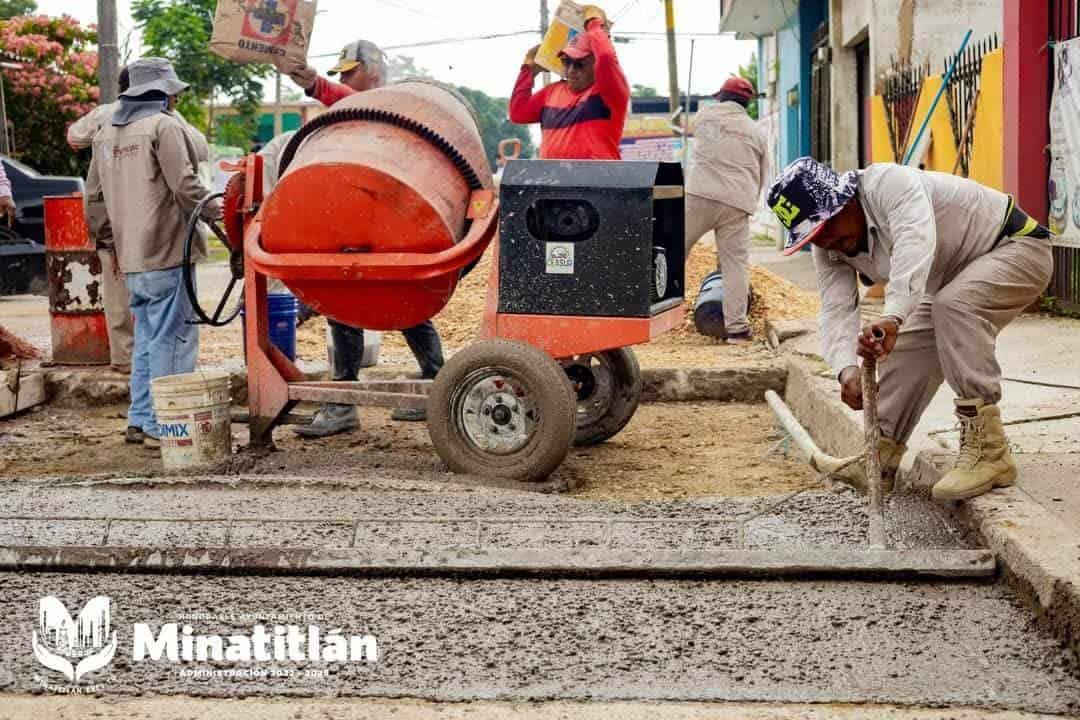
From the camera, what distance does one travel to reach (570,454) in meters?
6.71

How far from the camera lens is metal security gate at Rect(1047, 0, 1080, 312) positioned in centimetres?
897

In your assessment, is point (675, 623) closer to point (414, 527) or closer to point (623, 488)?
point (414, 527)

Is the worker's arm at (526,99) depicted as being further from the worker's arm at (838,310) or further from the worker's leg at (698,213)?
the worker's arm at (838,310)

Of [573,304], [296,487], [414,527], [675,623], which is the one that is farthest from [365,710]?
[573,304]

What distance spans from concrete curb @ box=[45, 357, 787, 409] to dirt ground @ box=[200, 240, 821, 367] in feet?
0.93

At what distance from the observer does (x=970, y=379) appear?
15.4 feet

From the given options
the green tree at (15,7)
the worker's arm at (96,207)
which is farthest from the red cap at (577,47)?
the green tree at (15,7)

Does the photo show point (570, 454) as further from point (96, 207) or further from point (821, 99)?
point (821, 99)

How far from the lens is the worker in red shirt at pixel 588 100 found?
7078mm

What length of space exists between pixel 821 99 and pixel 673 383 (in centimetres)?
1181

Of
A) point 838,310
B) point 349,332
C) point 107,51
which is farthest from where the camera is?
point 107,51

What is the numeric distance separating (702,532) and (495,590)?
876 mm

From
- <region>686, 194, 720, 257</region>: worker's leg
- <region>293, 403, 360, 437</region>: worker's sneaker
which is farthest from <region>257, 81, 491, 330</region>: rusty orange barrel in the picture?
<region>686, 194, 720, 257</region>: worker's leg

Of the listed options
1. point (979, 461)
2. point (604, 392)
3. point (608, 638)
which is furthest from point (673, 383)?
point (608, 638)
